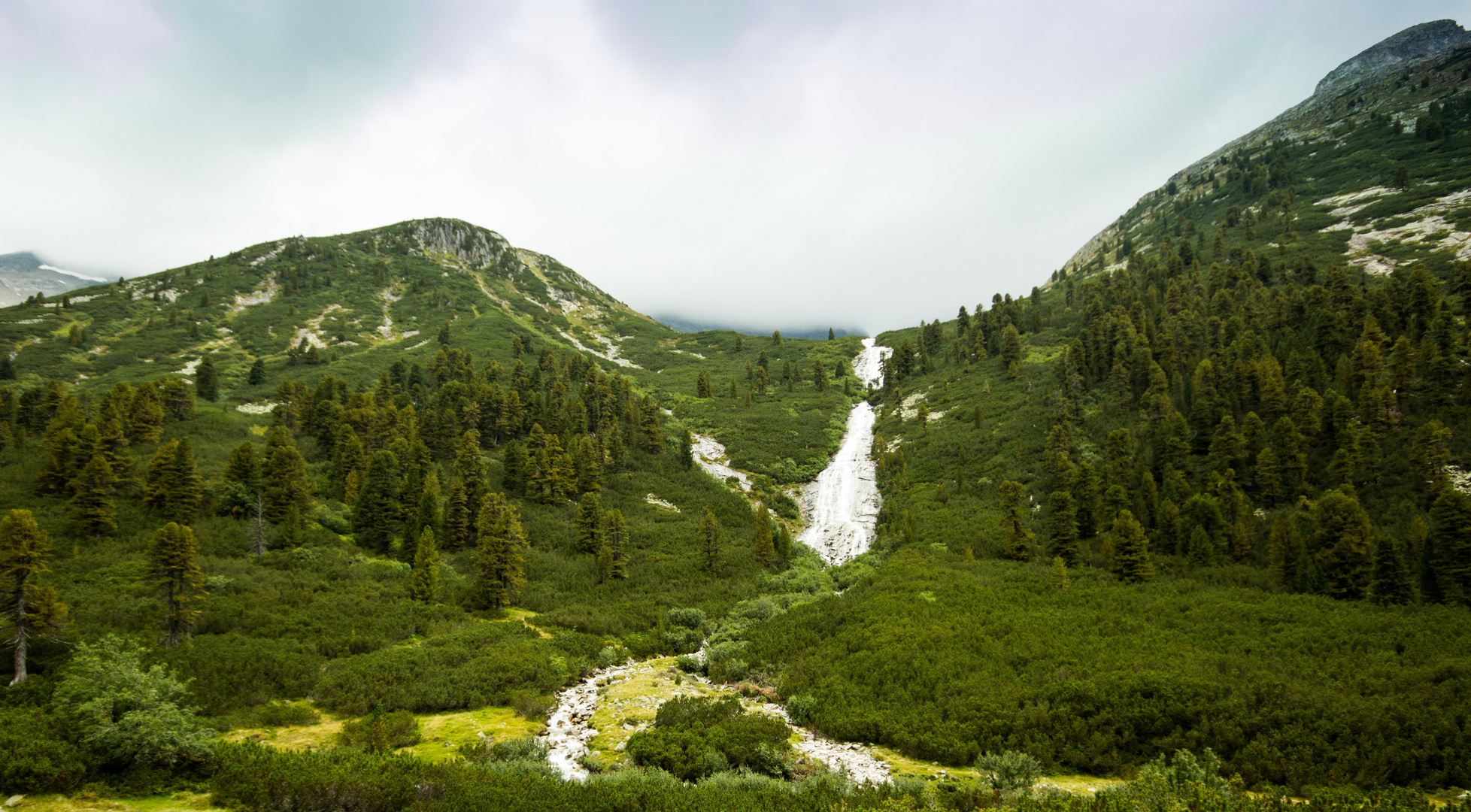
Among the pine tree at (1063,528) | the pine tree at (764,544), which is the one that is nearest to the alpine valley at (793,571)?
the pine tree at (1063,528)

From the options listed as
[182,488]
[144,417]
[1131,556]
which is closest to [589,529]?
[182,488]

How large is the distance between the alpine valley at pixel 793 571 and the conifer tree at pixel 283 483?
31 cm

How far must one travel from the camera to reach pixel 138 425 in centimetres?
5628

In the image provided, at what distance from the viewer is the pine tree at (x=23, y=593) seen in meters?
22.7

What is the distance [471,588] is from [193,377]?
9145cm

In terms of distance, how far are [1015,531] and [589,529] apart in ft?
132

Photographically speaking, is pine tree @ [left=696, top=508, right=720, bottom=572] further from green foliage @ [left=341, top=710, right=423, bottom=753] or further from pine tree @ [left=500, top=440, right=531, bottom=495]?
green foliage @ [left=341, top=710, right=423, bottom=753]

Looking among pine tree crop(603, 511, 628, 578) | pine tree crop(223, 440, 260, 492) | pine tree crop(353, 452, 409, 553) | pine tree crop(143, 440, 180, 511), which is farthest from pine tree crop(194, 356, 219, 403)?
pine tree crop(603, 511, 628, 578)

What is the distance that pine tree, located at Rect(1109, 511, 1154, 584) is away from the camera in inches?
1594

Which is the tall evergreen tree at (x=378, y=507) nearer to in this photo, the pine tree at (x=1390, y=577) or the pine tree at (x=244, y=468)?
the pine tree at (x=244, y=468)

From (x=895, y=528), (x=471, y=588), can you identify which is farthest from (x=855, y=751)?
(x=895, y=528)

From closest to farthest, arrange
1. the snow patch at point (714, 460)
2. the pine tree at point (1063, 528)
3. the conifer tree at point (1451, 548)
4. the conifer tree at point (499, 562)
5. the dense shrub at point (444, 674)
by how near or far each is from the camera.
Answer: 1. the dense shrub at point (444, 674)
2. the conifer tree at point (1451, 548)
3. the conifer tree at point (499, 562)
4. the pine tree at point (1063, 528)
5. the snow patch at point (714, 460)

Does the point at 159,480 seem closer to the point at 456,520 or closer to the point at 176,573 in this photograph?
the point at 456,520

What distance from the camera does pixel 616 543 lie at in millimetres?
53906
